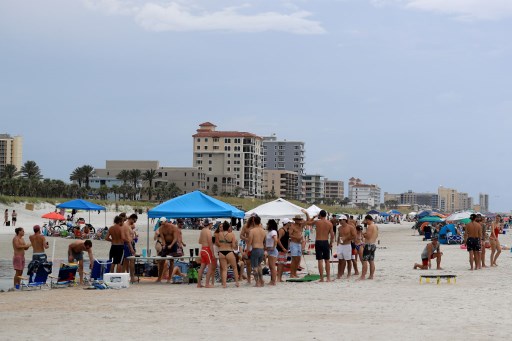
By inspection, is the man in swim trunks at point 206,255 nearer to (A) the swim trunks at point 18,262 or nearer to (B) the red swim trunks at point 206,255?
(B) the red swim trunks at point 206,255

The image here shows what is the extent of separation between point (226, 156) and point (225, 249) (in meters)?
134

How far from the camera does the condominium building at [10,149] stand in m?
186

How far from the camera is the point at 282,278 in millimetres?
16719

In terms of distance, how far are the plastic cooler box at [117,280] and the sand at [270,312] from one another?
0.21 m

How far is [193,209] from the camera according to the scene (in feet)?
55.2

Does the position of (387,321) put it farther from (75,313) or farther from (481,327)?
(75,313)

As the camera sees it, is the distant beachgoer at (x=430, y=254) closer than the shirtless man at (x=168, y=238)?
No

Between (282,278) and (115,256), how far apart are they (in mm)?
3577

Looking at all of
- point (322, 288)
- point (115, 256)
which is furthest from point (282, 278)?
point (115, 256)

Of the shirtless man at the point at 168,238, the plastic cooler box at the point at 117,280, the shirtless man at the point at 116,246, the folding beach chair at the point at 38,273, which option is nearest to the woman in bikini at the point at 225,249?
the shirtless man at the point at 168,238

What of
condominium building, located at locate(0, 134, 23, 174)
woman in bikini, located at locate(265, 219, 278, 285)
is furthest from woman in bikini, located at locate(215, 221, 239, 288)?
condominium building, located at locate(0, 134, 23, 174)

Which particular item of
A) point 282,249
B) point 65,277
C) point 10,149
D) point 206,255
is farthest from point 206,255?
point 10,149

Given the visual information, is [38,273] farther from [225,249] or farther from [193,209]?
[225,249]

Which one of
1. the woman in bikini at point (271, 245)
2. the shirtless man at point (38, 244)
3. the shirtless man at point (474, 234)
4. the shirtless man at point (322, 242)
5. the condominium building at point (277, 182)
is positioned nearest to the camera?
the shirtless man at point (38, 244)
